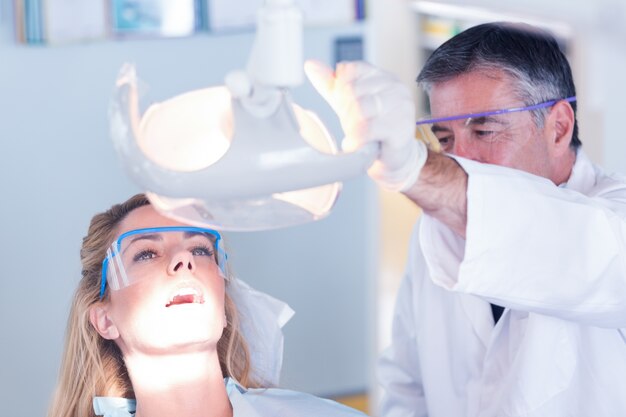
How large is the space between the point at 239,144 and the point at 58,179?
57.9 inches

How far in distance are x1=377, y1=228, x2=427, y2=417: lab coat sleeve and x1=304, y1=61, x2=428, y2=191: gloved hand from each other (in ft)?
2.95

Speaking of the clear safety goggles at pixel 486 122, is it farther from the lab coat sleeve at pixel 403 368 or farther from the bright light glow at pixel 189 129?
the bright light glow at pixel 189 129

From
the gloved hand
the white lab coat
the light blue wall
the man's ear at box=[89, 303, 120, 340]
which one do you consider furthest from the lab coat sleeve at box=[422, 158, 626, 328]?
the light blue wall

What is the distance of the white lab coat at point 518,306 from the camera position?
124 centimetres

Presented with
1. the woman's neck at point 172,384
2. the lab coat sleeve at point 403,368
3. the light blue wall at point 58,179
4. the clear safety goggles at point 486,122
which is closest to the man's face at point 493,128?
the clear safety goggles at point 486,122

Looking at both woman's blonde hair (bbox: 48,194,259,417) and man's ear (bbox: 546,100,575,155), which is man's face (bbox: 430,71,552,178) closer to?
man's ear (bbox: 546,100,575,155)

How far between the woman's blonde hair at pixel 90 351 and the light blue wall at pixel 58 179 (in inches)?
11.8

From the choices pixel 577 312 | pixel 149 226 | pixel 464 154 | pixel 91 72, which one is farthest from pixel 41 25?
pixel 577 312

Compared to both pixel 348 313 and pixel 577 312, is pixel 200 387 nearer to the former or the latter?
pixel 577 312

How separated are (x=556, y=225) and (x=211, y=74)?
4.90 ft

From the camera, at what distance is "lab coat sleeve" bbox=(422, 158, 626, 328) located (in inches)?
48.1

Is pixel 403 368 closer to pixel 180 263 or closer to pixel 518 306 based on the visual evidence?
pixel 180 263

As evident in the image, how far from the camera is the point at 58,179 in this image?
2303 millimetres

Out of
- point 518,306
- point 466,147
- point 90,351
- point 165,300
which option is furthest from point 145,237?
point 518,306
